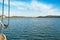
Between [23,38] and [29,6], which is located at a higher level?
[29,6]

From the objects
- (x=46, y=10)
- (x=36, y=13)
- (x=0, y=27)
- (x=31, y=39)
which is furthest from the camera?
(x=46, y=10)

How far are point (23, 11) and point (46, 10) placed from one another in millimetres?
3022

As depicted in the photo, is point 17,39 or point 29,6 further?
point 29,6

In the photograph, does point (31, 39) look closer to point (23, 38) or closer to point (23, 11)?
point (23, 38)

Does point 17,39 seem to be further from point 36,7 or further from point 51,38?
point 36,7

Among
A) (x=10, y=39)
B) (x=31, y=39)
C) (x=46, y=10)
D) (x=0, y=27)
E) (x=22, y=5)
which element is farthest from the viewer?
(x=22, y=5)

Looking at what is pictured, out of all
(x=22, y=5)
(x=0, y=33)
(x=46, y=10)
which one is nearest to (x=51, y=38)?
(x=0, y=33)

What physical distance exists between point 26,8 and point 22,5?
143 cm

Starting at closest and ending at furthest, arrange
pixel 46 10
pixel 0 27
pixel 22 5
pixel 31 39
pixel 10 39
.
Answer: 1. pixel 0 27
2. pixel 10 39
3. pixel 31 39
4. pixel 46 10
5. pixel 22 5

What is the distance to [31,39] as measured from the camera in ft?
37.3

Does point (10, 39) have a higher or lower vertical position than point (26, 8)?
lower

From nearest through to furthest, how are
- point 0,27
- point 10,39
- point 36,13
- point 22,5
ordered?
point 0,27 → point 10,39 → point 36,13 → point 22,5

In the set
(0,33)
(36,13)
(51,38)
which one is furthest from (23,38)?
(36,13)

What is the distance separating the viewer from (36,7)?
22.8 meters
